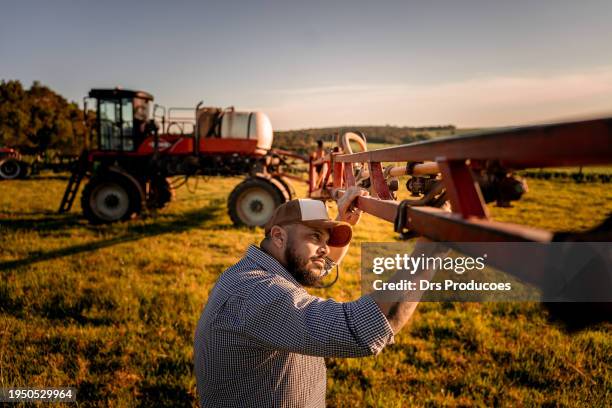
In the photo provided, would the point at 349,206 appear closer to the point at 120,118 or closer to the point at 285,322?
the point at 285,322

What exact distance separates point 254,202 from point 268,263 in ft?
28.7

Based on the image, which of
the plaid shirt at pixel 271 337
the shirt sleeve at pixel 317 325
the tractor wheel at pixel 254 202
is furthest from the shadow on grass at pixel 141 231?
the shirt sleeve at pixel 317 325

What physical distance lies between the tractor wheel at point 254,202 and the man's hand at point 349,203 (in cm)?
833

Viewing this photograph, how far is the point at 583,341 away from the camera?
4.27m

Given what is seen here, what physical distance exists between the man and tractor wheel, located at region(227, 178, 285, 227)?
27.2 ft

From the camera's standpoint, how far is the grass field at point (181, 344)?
3428 mm

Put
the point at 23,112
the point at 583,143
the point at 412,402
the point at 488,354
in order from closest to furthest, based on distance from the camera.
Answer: the point at 583,143
the point at 412,402
the point at 488,354
the point at 23,112

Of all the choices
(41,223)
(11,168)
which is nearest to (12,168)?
(11,168)

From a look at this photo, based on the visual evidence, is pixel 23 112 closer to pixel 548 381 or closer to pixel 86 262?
pixel 86 262

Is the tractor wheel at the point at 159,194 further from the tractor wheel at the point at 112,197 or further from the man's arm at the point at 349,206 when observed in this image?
the man's arm at the point at 349,206

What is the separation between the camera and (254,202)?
415 inches

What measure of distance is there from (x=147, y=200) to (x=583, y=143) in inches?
479

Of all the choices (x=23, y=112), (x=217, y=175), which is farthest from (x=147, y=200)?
(x=23, y=112)

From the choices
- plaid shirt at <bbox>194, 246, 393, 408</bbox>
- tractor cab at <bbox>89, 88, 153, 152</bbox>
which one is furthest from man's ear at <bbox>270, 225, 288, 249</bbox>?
tractor cab at <bbox>89, 88, 153, 152</bbox>
